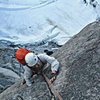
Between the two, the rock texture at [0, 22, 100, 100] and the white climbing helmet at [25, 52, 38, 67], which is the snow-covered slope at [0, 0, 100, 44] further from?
the white climbing helmet at [25, 52, 38, 67]

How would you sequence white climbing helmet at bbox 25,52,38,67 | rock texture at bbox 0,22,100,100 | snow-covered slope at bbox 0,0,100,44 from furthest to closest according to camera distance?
1. snow-covered slope at bbox 0,0,100,44
2. white climbing helmet at bbox 25,52,38,67
3. rock texture at bbox 0,22,100,100

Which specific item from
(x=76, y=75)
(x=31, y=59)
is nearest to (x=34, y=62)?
(x=31, y=59)

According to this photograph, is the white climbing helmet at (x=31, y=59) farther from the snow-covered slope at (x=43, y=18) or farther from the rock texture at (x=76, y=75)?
the snow-covered slope at (x=43, y=18)

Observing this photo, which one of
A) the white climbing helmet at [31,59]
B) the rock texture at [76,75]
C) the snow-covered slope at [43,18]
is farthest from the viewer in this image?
the snow-covered slope at [43,18]

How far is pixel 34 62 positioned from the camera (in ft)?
18.7

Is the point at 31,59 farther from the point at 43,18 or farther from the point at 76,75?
the point at 43,18

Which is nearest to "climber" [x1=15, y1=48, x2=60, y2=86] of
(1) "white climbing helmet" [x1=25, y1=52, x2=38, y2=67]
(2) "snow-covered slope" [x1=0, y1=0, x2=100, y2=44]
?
(1) "white climbing helmet" [x1=25, y1=52, x2=38, y2=67]

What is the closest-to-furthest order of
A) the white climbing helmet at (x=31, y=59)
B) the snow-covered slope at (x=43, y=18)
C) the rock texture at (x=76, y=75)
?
the rock texture at (x=76, y=75) → the white climbing helmet at (x=31, y=59) → the snow-covered slope at (x=43, y=18)

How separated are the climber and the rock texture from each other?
99 millimetres

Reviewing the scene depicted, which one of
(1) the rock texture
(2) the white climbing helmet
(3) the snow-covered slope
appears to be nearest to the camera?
(1) the rock texture

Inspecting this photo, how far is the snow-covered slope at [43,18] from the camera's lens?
1048 centimetres

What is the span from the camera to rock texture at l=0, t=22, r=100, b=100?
5157 mm

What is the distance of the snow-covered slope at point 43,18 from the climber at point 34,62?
4276mm

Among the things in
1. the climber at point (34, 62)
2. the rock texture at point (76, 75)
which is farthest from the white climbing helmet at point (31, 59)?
the rock texture at point (76, 75)
